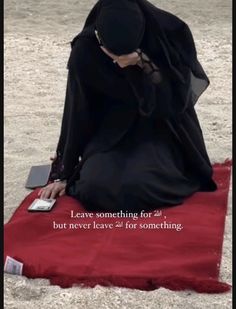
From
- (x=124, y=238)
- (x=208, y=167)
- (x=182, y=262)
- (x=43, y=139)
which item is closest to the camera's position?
(x=182, y=262)

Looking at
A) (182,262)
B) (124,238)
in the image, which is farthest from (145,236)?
(182,262)

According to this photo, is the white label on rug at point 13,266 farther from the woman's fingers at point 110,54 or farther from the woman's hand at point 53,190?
the woman's fingers at point 110,54

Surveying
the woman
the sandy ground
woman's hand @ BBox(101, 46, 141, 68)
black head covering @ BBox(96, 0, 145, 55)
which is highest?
black head covering @ BBox(96, 0, 145, 55)

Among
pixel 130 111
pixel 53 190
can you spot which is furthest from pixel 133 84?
pixel 53 190

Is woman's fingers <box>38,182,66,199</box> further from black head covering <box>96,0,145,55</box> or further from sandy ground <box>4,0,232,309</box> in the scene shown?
black head covering <box>96,0,145,55</box>

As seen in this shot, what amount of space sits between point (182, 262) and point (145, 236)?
30 cm

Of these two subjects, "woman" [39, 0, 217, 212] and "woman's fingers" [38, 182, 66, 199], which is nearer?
"woman" [39, 0, 217, 212]

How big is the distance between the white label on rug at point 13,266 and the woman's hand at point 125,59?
101cm

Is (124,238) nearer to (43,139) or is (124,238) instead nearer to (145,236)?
(145,236)

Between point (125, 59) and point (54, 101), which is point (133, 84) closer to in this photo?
point (125, 59)

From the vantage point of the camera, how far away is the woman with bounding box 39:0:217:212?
338cm

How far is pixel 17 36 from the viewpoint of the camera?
7.86m

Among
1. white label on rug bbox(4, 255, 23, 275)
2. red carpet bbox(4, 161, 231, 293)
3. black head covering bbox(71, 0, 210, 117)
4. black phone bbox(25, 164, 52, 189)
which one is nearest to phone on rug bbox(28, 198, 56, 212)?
red carpet bbox(4, 161, 231, 293)

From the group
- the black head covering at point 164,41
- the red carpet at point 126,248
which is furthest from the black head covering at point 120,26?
the red carpet at point 126,248
